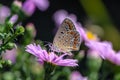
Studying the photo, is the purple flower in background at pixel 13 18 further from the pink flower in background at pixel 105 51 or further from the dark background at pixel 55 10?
the dark background at pixel 55 10

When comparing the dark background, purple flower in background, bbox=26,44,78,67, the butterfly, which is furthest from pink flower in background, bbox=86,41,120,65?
the dark background

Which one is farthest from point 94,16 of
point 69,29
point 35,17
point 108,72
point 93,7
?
point 69,29

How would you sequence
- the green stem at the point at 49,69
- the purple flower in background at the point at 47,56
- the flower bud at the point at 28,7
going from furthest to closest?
the flower bud at the point at 28,7 → the green stem at the point at 49,69 → the purple flower in background at the point at 47,56

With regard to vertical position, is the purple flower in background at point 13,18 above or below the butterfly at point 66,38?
above

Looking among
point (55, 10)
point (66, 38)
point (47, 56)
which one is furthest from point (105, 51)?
point (55, 10)

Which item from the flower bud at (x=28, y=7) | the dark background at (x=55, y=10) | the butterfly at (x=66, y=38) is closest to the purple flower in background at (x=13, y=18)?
the flower bud at (x=28, y=7)

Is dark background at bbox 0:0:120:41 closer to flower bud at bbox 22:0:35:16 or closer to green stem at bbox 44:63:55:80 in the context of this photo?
flower bud at bbox 22:0:35:16

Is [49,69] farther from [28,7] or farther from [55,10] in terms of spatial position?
[55,10]
